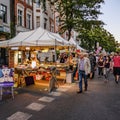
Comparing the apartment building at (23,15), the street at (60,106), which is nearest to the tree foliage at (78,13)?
the apartment building at (23,15)

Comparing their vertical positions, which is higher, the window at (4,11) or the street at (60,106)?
the window at (4,11)

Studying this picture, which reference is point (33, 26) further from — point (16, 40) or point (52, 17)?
point (16, 40)

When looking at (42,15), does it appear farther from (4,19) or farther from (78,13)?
(4,19)

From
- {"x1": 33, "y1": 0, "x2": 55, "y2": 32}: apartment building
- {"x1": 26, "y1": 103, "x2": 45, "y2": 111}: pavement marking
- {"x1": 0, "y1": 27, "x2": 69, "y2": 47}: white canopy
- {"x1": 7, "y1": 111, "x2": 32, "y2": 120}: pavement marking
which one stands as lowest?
{"x1": 7, "y1": 111, "x2": 32, "y2": 120}: pavement marking

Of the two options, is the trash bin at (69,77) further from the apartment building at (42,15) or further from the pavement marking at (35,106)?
the apartment building at (42,15)

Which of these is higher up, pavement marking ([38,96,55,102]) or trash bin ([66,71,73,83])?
trash bin ([66,71,73,83])

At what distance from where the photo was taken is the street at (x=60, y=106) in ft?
25.3

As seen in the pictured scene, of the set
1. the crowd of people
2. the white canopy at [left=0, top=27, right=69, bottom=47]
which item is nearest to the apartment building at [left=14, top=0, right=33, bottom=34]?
the crowd of people

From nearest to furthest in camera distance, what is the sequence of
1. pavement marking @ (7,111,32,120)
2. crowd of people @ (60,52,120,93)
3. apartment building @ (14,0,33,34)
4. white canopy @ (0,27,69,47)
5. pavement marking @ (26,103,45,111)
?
pavement marking @ (7,111,32,120) → pavement marking @ (26,103,45,111) → crowd of people @ (60,52,120,93) → white canopy @ (0,27,69,47) → apartment building @ (14,0,33,34)

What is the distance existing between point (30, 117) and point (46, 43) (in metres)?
6.76

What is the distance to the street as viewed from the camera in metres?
7.70

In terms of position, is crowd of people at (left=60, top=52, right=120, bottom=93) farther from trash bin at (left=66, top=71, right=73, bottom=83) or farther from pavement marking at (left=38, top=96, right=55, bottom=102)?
pavement marking at (left=38, top=96, right=55, bottom=102)

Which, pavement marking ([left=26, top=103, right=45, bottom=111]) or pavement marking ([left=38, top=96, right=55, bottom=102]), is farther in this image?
pavement marking ([left=38, top=96, right=55, bottom=102])

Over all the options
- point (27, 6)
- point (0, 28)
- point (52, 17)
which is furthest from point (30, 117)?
point (52, 17)
